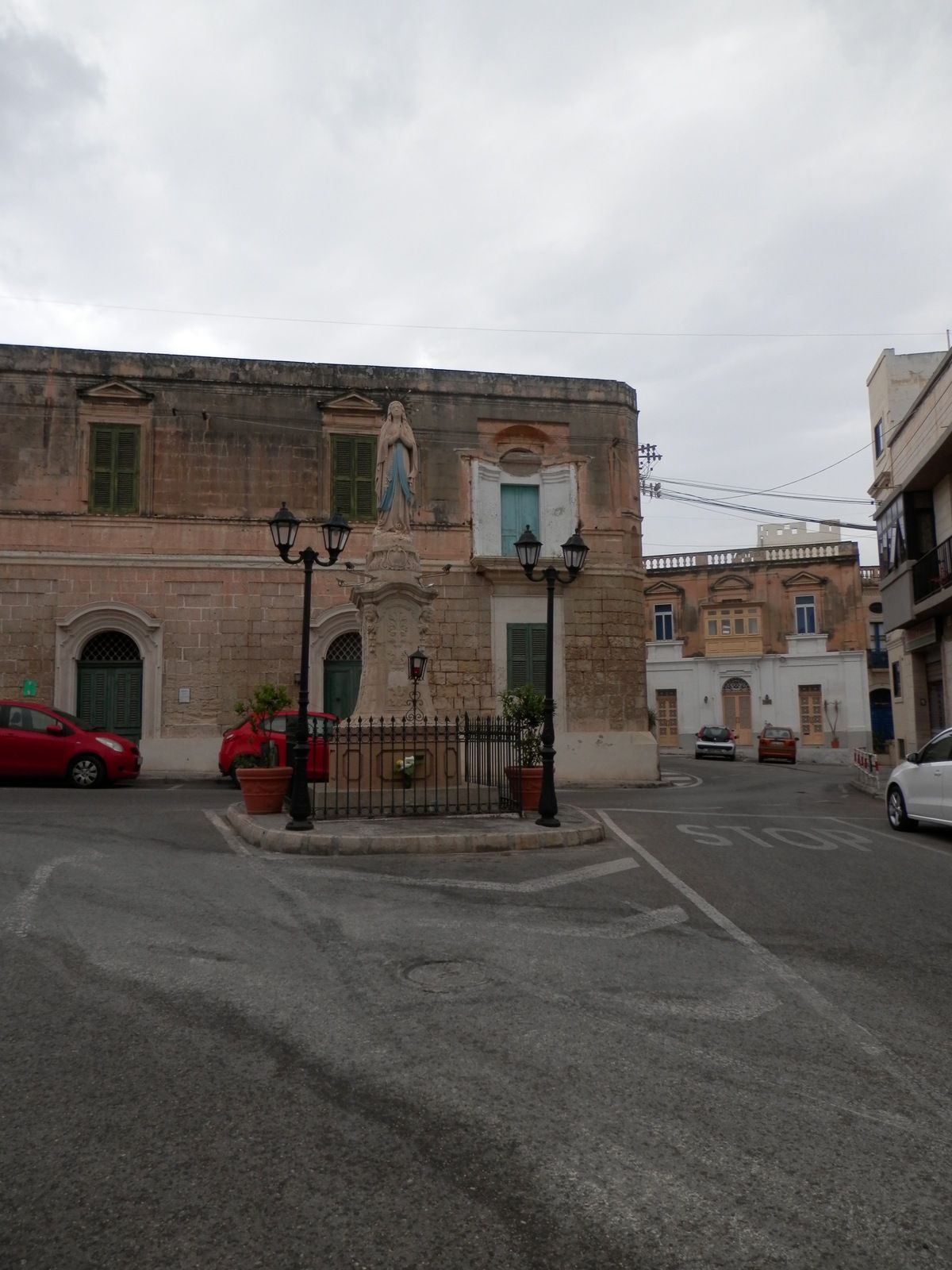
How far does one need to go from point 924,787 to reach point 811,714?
30.4 metres

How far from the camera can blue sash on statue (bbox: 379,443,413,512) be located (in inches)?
596

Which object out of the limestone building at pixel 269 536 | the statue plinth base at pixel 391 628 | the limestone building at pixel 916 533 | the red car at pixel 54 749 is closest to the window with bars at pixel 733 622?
the limestone building at pixel 916 533

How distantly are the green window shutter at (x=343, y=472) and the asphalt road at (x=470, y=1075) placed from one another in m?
15.5

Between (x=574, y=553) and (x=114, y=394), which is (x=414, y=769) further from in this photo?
(x=114, y=394)

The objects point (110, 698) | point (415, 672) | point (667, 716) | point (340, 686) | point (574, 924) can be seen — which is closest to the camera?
Result: point (574, 924)

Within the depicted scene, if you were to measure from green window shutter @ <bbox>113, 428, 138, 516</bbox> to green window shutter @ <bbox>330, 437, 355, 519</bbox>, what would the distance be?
451cm

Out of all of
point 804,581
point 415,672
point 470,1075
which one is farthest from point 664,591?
point 470,1075

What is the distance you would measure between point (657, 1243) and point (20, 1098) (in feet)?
7.86

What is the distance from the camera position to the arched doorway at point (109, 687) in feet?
68.5

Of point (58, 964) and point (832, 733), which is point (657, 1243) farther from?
point (832, 733)

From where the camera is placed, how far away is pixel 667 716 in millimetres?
43562

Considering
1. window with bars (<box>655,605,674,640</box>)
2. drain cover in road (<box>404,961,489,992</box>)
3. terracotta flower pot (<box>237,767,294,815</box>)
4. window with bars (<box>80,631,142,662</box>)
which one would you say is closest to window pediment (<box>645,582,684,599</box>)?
window with bars (<box>655,605,674,640</box>)

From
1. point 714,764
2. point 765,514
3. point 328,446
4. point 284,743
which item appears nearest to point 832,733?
point 714,764

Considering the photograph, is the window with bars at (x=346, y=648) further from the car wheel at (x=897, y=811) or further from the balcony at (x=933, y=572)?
the balcony at (x=933, y=572)
